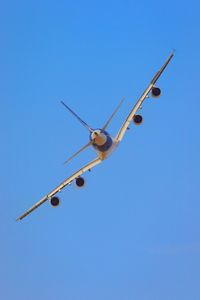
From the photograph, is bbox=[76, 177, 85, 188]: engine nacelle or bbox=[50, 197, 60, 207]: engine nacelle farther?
bbox=[50, 197, 60, 207]: engine nacelle

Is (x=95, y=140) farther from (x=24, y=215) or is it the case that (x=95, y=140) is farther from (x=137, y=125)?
(x=24, y=215)

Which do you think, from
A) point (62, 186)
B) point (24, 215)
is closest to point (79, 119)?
point (62, 186)

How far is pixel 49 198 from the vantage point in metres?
93.5

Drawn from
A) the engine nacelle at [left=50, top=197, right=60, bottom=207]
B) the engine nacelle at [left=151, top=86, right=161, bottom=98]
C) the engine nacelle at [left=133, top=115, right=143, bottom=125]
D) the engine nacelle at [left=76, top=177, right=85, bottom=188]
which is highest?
the engine nacelle at [left=151, top=86, right=161, bottom=98]

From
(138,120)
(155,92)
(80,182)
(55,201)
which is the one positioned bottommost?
(55,201)

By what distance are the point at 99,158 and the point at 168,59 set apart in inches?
557

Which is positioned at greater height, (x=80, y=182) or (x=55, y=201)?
(x=80, y=182)

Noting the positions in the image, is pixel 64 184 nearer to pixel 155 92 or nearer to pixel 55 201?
pixel 55 201

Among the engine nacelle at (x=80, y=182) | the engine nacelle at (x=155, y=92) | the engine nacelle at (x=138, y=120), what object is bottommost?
the engine nacelle at (x=80, y=182)

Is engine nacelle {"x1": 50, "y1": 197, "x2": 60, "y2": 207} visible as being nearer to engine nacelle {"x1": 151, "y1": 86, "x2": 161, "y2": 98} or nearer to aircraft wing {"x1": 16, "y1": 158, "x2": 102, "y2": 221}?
aircraft wing {"x1": 16, "y1": 158, "x2": 102, "y2": 221}

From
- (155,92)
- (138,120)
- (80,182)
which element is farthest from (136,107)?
(80,182)

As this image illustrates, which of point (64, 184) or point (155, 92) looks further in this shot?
point (64, 184)

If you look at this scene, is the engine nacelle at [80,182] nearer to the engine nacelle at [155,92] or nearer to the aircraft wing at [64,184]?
the aircraft wing at [64,184]

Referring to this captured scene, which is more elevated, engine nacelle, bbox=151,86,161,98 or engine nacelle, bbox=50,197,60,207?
engine nacelle, bbox=151,86,161,98
